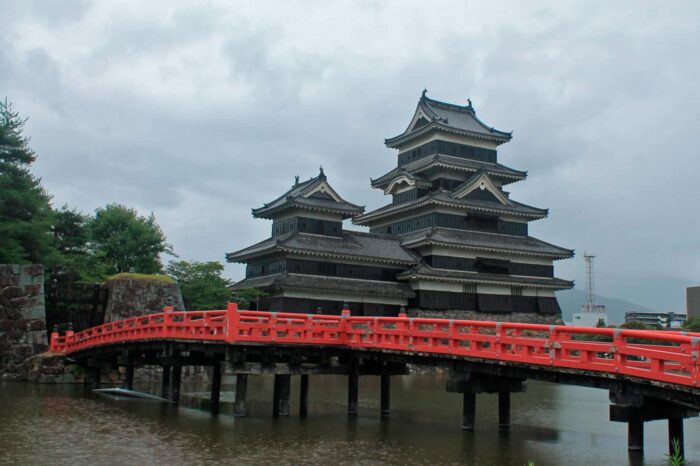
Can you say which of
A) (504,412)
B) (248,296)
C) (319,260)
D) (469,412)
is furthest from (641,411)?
(248,296)

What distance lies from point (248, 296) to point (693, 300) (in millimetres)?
82108

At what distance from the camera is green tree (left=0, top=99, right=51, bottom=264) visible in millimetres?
37938

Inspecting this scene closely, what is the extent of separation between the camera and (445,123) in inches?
2195

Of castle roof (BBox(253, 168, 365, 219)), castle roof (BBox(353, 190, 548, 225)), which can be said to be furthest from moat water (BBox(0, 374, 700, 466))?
castle roof (BBox(353, 190, 548, 225))

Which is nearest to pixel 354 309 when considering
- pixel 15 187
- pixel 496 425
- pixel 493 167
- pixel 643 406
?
pixel 493 167

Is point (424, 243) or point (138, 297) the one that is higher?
point (424, 243)

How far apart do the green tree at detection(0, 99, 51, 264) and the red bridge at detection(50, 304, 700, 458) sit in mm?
10906

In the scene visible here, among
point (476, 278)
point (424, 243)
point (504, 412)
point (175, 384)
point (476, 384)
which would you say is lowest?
point (504, 412)

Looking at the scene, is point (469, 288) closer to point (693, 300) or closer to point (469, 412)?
point (469, 412)

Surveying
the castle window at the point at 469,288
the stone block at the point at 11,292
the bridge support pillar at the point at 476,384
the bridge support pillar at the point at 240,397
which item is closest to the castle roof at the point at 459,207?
the castle window at the point at 469,288

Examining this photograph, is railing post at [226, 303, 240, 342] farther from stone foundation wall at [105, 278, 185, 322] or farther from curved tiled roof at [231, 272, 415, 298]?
curved tiled roof at [231, 272, 415, 298]

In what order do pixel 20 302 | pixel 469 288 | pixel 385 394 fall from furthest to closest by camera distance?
pixel 469 288 < pixel 20 302 < pixel 385 394

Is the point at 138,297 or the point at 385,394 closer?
the point at 385,394

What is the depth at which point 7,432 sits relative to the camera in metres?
17.8
